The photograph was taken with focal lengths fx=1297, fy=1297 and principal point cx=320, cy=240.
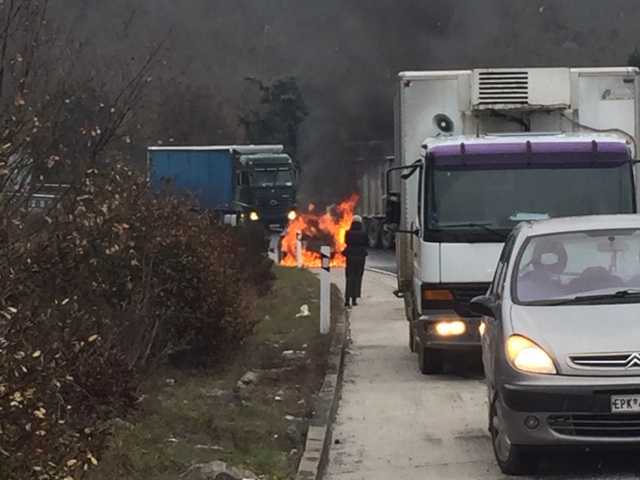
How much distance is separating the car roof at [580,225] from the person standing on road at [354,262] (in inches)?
485

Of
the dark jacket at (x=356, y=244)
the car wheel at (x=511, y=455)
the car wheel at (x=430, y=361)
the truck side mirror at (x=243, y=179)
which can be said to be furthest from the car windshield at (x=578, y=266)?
the truck side mirror at (x=243, y=179)

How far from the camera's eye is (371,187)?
43.1 metres

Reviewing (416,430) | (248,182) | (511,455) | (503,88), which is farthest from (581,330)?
(248,182)

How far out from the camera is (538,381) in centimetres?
790

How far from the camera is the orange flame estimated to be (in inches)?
1374

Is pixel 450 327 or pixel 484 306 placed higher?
pixel 484 306

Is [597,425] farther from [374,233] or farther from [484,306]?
[374,233]

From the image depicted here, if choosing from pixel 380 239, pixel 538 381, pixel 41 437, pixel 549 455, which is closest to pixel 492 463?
pixel 549 455

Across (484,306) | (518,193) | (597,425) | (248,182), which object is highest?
(248,182)

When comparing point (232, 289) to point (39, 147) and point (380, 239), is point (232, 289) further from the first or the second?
point (380, 239)

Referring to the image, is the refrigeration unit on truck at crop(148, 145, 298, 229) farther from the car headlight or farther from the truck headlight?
the car headlight

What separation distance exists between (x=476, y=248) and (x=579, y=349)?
471cm

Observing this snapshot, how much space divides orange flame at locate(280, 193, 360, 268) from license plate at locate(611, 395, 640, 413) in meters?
25.4

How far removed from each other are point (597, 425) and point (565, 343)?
0.53 meters
